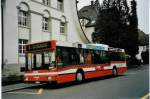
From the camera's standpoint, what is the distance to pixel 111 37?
142 feet

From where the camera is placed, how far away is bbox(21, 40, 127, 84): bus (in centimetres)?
1670

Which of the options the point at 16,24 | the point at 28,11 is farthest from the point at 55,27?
the point at 16,24

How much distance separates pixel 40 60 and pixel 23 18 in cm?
1239

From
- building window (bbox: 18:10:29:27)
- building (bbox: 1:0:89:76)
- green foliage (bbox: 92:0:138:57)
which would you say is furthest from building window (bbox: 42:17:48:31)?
green foliage (bbox: 92:0:138:57)

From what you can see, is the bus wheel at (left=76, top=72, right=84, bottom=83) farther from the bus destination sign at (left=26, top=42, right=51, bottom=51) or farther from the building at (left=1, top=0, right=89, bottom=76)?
the building at (left=1, top=0, right=89, bottom=76)

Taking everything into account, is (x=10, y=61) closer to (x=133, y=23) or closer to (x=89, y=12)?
(x=133, y=23)

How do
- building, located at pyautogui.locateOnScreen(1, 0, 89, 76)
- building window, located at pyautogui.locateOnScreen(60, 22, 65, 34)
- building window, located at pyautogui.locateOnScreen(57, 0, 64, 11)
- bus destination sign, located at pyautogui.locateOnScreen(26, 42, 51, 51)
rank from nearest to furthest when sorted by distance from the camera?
1. bus destination sign, located at pyautogui.locateOnScreen(26, 42, 51, 51)
2. building, located at pyautogui.locateOnScreen(1, 0, 89, 76)
3. building window, located at pyautogui.locateOnScreen(57, 0, 64, 11)
4. building window, located at pyautogui.locateOnScreen(60, 22, 65, 34)

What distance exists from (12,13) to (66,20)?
9.88m

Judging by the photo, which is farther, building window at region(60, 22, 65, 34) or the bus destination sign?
building window at region(60, 22, 65, 34)

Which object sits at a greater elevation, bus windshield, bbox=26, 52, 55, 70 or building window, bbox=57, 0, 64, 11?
building window, bbox=57, 0, 64, 11

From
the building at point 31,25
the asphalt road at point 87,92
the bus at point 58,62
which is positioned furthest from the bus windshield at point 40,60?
the building at point 31,25

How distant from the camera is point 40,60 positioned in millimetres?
17156

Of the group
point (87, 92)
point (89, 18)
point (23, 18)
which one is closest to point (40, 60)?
point (87, 92)

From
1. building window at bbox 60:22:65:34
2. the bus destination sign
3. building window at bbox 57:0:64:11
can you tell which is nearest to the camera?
the bus destination sign
